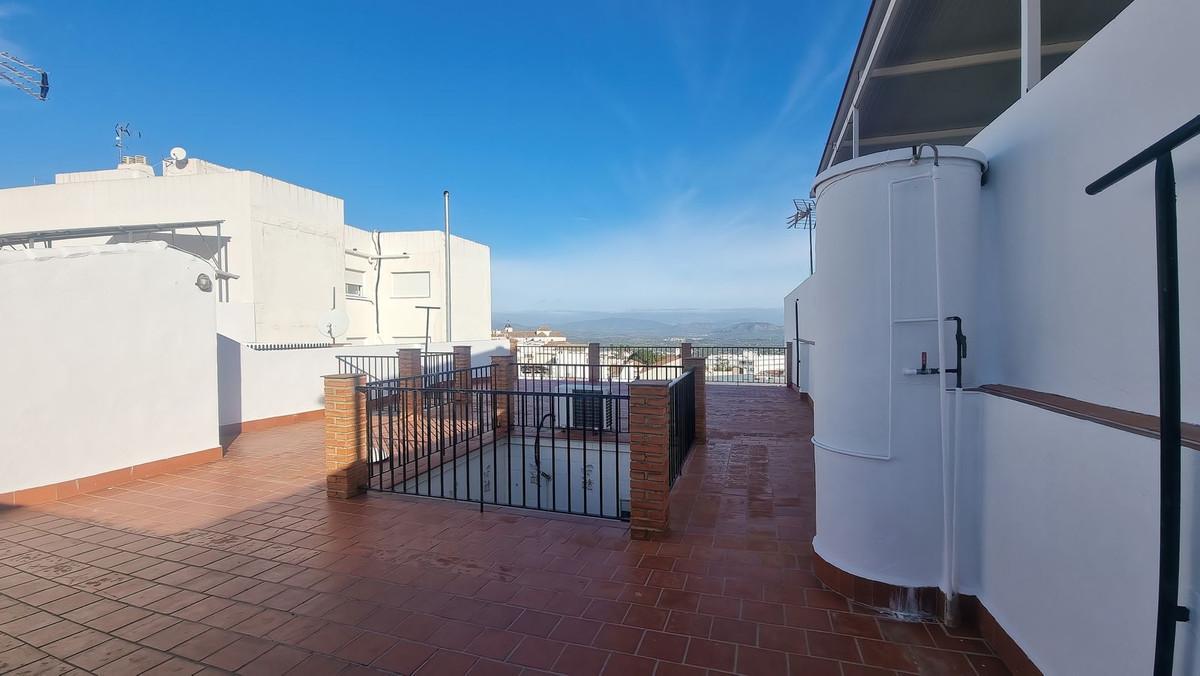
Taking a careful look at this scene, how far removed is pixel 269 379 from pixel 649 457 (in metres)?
7.84

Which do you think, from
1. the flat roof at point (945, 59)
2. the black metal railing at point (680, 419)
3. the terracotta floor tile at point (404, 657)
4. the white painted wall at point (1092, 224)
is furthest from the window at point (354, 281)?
the white painted wall at point (1092, 224)

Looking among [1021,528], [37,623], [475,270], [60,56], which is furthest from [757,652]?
[475,270]

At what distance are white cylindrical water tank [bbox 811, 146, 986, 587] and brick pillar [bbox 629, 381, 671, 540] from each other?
131 cm

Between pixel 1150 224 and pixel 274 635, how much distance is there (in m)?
4.27

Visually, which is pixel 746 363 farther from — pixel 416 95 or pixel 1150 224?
pixel 1150 224

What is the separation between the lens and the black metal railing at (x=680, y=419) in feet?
16.6

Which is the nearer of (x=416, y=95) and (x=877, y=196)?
(x=877, y=196)

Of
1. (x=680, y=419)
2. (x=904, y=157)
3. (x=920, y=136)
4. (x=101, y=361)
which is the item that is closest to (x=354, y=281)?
(x=101, y=361)

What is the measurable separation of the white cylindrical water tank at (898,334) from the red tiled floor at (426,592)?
458 millimetres

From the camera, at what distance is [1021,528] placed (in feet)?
7.35

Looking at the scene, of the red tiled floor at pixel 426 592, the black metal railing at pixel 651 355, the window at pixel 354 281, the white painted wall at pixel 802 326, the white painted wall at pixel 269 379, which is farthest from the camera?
the window at pixel 354 281

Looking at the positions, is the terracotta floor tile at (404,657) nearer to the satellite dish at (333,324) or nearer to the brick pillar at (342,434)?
the brick pillar at (342,434)

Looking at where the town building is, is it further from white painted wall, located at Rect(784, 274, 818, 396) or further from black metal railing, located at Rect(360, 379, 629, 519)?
white painted wall, located at Rect(784, 274, 818, 396)

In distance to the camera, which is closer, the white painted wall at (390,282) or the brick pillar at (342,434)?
the brick pillar at (342,434)
